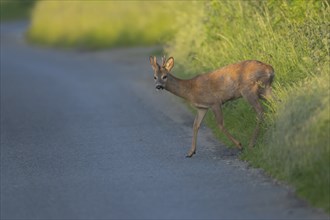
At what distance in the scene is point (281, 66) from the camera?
13.6 meters

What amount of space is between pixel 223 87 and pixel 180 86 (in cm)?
67

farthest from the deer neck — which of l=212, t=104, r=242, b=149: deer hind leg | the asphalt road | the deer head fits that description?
the asphalt road

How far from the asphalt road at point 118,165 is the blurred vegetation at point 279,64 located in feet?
0.96

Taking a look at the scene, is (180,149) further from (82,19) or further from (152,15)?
(82,19)

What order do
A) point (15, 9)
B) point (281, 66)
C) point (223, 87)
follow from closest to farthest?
point (223, 87)
point (281, 66)
point (15, 9)

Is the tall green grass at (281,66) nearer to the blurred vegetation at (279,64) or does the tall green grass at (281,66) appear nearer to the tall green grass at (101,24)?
the blurred vegetation at (279,64)

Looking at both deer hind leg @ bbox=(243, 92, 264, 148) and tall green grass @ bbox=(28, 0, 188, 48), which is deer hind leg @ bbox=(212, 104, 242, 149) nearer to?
deer hind leg @ bbox=(243, 92, 264, 148)

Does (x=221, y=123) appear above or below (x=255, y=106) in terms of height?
below

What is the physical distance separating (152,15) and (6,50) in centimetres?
593

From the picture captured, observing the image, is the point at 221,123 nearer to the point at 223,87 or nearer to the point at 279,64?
the point at 223,87

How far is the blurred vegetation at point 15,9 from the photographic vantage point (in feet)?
211

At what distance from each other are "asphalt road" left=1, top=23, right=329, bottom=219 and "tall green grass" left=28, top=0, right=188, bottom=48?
14685 millimetres

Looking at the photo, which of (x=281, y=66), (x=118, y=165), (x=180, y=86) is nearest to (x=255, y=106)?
(x=180, y=86)

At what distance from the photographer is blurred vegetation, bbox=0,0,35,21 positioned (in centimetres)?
6444
